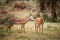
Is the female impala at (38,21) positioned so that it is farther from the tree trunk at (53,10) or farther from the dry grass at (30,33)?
the tree trunk at (53,10)

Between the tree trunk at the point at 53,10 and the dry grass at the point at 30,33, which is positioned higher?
the tree trunk at the point at 53,10

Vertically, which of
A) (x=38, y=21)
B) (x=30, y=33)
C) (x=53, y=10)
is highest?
(x=53, y=10)

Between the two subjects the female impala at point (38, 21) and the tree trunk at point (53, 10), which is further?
the tree trunk at point (53, 10)

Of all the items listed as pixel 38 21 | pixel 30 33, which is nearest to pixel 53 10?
pixel 38 21

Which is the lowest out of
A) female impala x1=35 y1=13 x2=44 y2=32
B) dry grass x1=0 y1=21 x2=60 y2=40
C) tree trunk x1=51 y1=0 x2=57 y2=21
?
dry grass x1=0 y1=21 x2=60 y2=40

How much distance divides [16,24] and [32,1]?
0.43 meters

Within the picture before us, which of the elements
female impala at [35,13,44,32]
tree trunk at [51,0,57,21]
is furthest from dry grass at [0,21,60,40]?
tree trunk at [51,0,57,21]

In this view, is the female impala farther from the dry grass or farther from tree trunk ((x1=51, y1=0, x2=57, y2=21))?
tree trunk ((x1=51, y1=0, x2=57, y2=21))

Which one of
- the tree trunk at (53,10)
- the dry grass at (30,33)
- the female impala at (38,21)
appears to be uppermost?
the tree trunk at (53,10)

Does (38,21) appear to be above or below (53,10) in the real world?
below

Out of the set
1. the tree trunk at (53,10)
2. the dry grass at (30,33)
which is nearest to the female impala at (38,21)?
the dry grass at (30,33)

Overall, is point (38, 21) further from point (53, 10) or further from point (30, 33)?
point (53, 10)

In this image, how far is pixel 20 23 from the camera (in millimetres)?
2781

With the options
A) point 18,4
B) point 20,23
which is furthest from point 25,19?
point 18,4
